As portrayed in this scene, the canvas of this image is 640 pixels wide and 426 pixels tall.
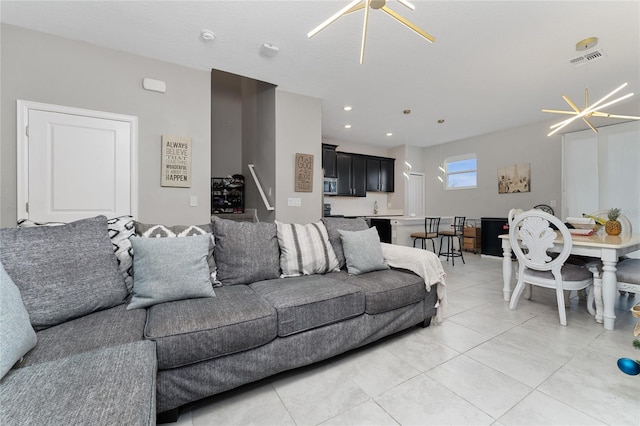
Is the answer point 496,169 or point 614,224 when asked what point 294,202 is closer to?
point 614,224

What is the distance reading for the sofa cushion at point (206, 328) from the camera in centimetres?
128

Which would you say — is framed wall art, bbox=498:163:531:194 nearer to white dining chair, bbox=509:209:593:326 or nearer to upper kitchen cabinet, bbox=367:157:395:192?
upper kitchen cabinet, bbox=367:157:395:192

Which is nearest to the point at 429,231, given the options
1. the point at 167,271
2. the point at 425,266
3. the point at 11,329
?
the point at 425,266

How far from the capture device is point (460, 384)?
159cm

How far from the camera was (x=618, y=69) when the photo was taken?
3.31 meters

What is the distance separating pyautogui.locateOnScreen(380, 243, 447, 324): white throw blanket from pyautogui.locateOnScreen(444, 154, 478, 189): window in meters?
5.04

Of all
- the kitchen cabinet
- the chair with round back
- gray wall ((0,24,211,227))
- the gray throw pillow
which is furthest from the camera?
the kitchen cabinet

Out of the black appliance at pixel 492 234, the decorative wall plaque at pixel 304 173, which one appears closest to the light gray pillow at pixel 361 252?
the decorative wall plaque at pixel 304 173

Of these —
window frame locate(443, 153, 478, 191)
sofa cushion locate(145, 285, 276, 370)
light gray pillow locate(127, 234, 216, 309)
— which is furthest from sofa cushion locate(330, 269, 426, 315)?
window frame locate(443, 153, 478, 191)

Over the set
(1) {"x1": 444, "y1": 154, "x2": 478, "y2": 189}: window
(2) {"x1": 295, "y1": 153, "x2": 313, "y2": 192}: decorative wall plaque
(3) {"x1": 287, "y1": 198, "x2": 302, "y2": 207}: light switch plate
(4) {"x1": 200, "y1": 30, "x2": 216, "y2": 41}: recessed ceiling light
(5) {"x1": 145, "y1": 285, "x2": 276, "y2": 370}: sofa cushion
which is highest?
(4) {"x1": 200, "y1": 30, "x2": 216, "y2": 41}: recessed ceiling light

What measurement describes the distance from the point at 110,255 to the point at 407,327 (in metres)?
2.13

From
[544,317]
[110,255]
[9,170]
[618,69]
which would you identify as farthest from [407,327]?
[618,69]

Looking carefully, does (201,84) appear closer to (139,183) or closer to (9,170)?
(139,183)

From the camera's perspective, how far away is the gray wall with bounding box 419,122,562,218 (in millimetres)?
5236
